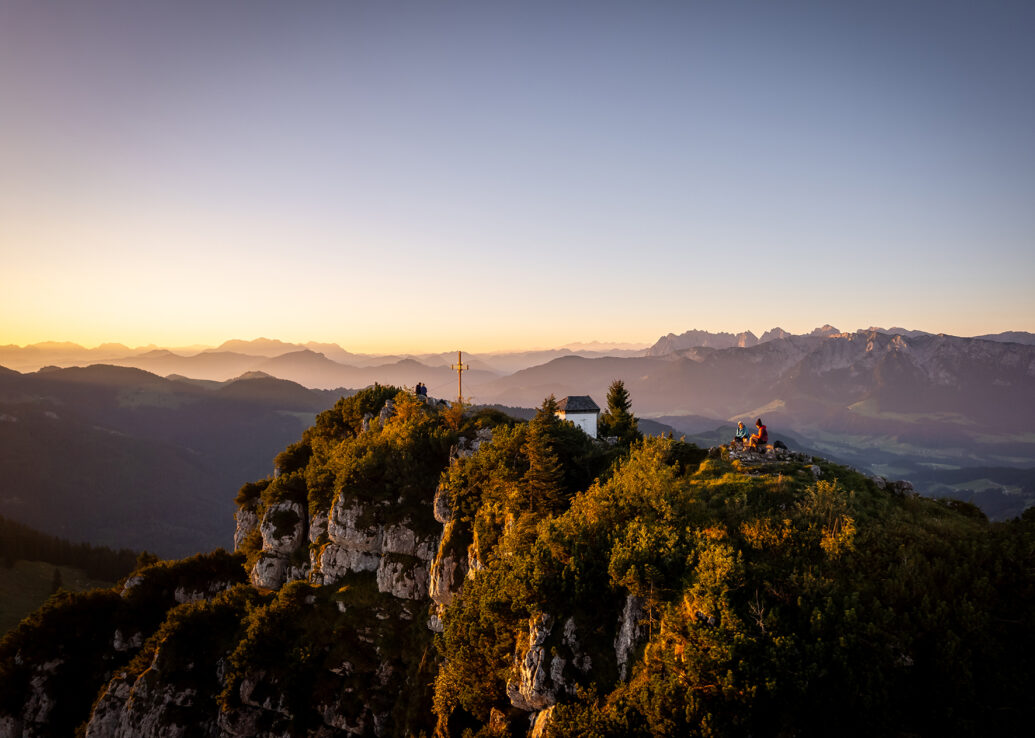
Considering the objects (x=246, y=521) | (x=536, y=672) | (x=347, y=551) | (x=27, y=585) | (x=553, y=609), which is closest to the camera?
(x=536, y=672)

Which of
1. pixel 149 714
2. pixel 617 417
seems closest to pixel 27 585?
pixel 149 714

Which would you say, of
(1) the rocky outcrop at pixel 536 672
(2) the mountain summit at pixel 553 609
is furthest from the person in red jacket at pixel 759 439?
(1) the rocky outcrop at pixel 536 672

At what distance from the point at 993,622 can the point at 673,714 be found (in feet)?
53.0

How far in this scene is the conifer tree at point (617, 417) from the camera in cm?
7081

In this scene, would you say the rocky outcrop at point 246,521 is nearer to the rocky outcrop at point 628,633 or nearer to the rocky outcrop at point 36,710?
the rocky outcrop at point 36,710

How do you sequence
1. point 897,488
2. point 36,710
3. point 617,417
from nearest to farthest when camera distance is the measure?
point 897,488
point 36,710
point 617,417

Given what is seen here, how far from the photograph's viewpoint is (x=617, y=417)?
72375 millimetres

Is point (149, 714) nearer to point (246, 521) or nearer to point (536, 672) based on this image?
point (246, 521)

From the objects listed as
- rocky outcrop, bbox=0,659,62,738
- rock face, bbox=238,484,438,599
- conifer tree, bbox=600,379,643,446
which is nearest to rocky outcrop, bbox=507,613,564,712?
rock face, bbox=238,484,438,599

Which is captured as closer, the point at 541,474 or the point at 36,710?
the point at 541,474

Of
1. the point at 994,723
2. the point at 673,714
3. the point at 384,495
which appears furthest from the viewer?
the point at 384,495

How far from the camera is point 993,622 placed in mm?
24031

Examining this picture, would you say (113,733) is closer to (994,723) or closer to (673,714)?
(673,714)

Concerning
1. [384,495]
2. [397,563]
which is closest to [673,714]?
[397,563]
